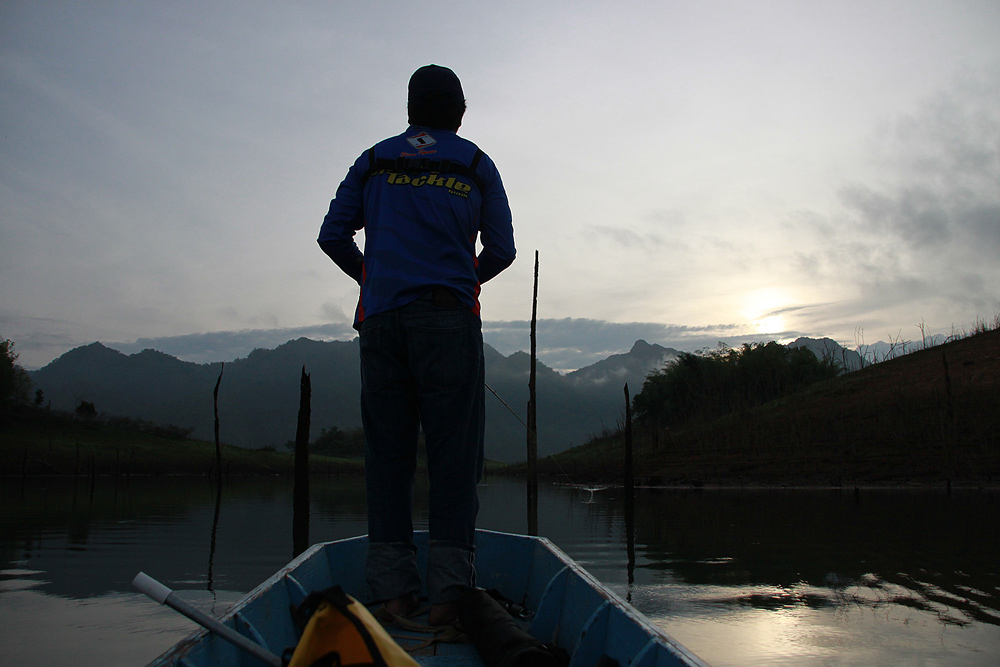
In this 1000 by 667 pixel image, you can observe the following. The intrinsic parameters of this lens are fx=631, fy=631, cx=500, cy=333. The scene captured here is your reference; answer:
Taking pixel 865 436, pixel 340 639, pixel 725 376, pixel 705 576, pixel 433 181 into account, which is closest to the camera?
pixel 340 639

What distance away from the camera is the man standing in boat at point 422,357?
7.60ft

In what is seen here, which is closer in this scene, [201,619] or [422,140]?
[201,619]

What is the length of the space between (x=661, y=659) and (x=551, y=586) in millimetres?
1050

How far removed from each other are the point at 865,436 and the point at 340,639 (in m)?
28.6

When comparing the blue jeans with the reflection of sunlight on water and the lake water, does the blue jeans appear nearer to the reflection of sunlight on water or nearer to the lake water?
the reflection of sunlight on water

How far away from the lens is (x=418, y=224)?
8.02 feet

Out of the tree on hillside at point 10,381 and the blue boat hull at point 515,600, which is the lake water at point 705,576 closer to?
the blue boat hull at point 515,600

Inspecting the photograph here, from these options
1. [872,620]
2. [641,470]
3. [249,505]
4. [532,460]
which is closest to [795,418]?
[641,470]

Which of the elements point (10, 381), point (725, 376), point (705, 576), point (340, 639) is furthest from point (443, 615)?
point (10, 381)

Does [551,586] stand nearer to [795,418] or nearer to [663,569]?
[663,569]

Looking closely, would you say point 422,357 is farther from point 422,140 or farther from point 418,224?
point 422,140

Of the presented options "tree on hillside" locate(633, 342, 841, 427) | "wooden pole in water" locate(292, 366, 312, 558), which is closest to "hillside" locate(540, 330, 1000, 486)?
"tree on hillside" locate(633, 342, 841, 427)

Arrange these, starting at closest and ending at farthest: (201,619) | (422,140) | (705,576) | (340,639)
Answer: (340,639) < (201,619) < (422,140) < (705,576)

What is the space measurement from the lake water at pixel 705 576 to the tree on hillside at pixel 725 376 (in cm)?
3354
